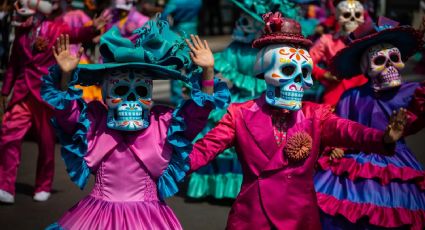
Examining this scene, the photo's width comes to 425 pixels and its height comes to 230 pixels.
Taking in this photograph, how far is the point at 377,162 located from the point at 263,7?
7.83ft

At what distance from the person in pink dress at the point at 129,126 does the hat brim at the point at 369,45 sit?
1.55 m

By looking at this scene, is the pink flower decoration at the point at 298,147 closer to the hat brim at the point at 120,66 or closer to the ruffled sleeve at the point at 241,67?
the hat brim at the point at 120,66

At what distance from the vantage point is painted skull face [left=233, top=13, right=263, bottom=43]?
7.22 meters

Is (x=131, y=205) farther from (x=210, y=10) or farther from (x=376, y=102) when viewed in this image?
(x=210, y=10)

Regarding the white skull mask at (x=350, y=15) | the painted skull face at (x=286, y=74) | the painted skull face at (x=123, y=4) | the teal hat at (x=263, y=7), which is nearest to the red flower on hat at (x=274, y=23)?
the painted skull face at (x=286, y=74)

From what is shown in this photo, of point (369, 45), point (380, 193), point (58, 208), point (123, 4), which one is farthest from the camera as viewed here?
point (123, 4)

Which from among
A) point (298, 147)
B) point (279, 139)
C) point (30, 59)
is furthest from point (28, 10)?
point (298, 147)

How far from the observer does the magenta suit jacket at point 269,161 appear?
14.3 ft

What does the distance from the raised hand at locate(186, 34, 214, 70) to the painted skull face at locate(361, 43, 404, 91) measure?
165 cm

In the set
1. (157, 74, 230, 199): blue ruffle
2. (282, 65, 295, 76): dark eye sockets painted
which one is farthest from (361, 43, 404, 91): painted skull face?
(157, 74, 230, 199): blue ruffle

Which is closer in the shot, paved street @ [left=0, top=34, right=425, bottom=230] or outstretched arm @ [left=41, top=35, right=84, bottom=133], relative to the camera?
outstretched arm @ [left=41, top=35, right=84, bottom=133]

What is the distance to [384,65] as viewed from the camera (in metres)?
5.38

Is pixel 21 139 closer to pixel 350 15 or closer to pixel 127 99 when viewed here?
pixel 127 99

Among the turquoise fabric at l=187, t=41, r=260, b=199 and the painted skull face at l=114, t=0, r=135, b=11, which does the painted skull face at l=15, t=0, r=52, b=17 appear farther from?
the painted skull face at l=114, t=0, r=135, b=11
